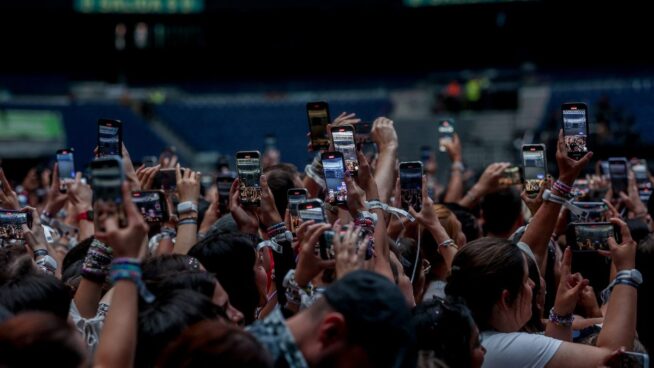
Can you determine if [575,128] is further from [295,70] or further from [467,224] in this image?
[295,70]

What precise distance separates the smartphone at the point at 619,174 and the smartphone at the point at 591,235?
223 centimetres

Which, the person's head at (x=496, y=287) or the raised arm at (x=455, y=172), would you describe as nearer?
the person's head at (x=496, y=287)

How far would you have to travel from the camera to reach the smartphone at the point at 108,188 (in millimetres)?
2762

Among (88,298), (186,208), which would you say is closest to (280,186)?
(186,208)

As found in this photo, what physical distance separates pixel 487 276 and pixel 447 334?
0.57 metres

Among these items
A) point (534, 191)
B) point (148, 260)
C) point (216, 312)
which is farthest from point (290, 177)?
point (216, 312)

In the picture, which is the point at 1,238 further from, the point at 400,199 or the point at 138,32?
the point at 138,32

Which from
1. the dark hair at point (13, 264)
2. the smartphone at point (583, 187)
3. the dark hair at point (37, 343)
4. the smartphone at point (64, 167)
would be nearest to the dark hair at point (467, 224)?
the smartphone at point (583, 187)

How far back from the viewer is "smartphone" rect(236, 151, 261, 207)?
452 centimetres

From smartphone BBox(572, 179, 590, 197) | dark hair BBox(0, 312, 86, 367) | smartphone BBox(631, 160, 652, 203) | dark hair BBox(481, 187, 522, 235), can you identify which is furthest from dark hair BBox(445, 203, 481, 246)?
dark hair BBox(0, 312, 86, 367)

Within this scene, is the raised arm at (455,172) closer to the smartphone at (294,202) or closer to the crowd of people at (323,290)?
the crowd of people at (323,290)

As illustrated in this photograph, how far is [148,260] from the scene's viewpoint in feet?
12.1

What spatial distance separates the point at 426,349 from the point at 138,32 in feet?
74.6

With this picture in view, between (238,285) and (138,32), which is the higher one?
(138,32)
